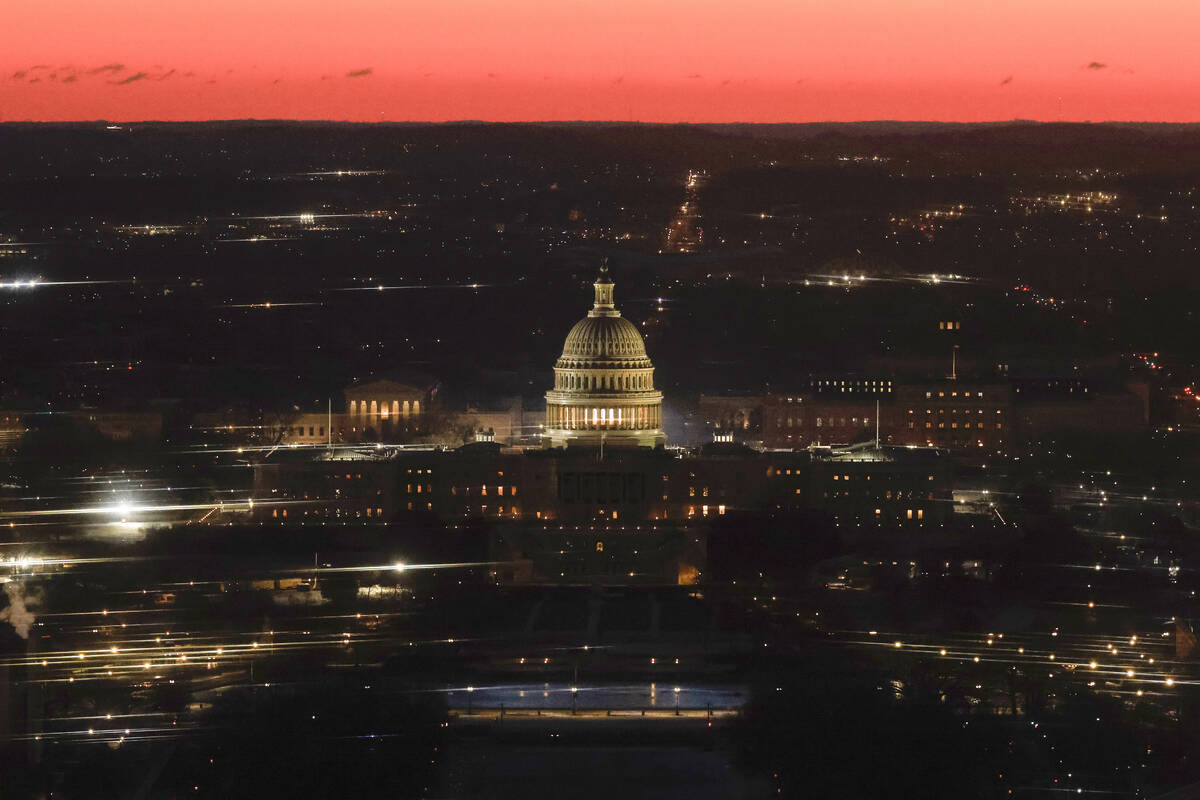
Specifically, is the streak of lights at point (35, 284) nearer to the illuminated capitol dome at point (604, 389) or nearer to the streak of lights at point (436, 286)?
the illuminated capitol dome at point (604, 389)

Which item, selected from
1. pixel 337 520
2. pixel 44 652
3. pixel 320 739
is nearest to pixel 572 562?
pixel 337 520

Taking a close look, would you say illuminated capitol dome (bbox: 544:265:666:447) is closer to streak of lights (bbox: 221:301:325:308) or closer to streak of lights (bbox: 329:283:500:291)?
streak of lights (bbox: 221:301:325:308)

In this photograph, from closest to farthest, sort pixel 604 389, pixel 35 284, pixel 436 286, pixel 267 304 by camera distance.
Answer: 1. pixel 604 389
2. pixel 35 284
3. pixel 267 304
4. pixel 436 286

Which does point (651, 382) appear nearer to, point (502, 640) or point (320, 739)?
point (502, 640)

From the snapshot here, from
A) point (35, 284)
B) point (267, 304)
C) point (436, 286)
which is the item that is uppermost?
point (35, 284)

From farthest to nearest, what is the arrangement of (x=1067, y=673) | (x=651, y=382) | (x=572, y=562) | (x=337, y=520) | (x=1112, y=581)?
Answer: (x=651, y=382)
(x=337, y=520)
(x=572, y=562)
(x=1112, y=581)
(x=1067, y=673)

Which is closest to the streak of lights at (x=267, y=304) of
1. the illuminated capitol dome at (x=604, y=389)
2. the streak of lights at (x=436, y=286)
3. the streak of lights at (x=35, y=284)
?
the streak of lights at (x=436, y=286)

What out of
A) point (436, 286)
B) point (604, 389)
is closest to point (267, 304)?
point (436, 286)

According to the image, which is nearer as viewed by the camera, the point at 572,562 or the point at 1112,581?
the point at 1112,581

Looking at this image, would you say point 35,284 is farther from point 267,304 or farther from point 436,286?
point 436,286
